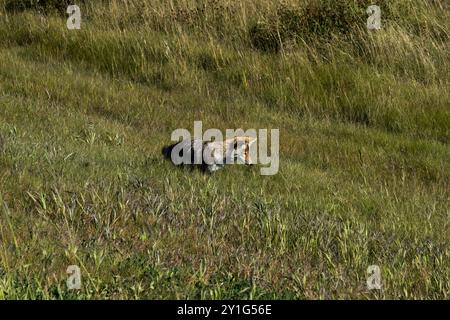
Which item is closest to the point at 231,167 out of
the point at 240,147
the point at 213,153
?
the point at 240,147

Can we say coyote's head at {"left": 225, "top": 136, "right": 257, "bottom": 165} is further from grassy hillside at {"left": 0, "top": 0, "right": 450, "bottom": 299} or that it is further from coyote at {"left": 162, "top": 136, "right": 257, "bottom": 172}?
grassy hillside at {"left": 0, "top": 0, "right": 450, "bottom": 299}

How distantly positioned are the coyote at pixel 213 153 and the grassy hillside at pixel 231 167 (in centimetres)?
10

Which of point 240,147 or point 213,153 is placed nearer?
point 213,153

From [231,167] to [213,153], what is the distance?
1.14 feet

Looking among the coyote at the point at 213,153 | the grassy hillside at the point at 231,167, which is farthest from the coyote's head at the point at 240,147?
the grassy hillside at the point at 231,167

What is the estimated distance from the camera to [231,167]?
637 centimetres

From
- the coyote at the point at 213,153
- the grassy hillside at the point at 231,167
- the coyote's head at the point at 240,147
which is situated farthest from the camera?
the coyote's head at the point at 240,147

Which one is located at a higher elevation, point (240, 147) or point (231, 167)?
point (240, 147)

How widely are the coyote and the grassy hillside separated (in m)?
0.10

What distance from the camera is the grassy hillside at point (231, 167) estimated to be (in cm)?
395

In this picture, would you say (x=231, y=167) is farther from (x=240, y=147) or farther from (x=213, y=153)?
(x=213, y=153)

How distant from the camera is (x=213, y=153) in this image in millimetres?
6074

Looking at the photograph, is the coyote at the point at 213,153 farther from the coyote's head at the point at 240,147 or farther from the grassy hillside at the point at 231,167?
the grassy hillside at the point at 231,167
